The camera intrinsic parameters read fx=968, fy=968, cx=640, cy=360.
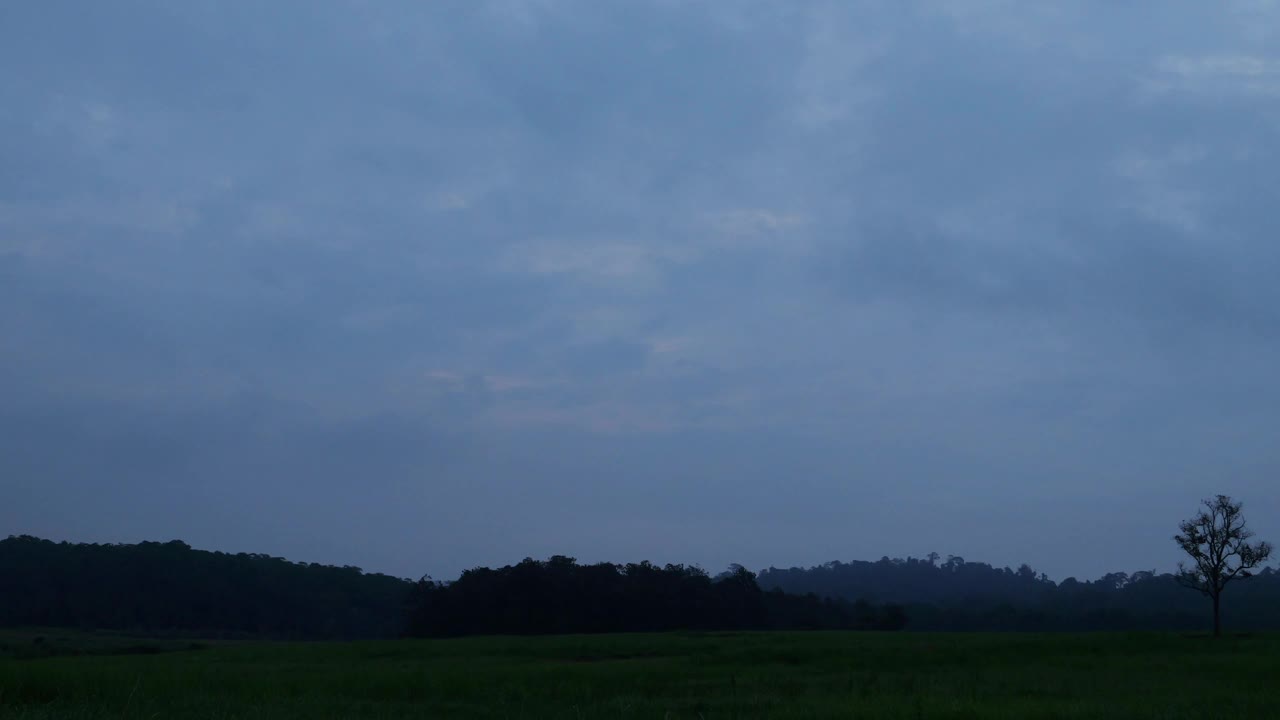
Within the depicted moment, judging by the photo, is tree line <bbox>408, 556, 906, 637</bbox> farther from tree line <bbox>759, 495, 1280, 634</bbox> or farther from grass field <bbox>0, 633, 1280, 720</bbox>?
grass field <bbox>0, 633, 1280, 720</bbox>

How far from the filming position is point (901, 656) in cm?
3325

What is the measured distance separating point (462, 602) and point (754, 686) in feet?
241

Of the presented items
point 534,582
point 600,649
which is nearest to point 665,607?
point 534,582

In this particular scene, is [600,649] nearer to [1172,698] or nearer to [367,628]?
[1172,698]

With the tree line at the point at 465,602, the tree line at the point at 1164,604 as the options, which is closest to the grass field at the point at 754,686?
the tree line at the point at 1164,604

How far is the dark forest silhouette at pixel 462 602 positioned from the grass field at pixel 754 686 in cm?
4980

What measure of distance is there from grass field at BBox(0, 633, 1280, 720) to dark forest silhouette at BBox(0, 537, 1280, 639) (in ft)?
163

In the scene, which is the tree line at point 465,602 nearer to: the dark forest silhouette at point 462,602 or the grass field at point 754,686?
the dark forest silhouette at point 462,602

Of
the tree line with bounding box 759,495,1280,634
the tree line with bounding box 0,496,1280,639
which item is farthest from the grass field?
the tree line with bounding box 0,496,1280,639

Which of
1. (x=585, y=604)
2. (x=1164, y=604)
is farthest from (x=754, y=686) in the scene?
(x=1164, y=604)

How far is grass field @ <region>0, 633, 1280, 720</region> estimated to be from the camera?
1531 centimetres

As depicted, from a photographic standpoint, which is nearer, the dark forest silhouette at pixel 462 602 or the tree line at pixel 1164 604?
the tree line at pixel 1164 604

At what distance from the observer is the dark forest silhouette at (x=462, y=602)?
90125mm

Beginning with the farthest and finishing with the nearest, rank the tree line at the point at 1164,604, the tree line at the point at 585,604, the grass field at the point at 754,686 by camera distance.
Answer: the tree line at the point at 585,604, the tree line at the point at 1164,604, the grass field at the point at 754,686
